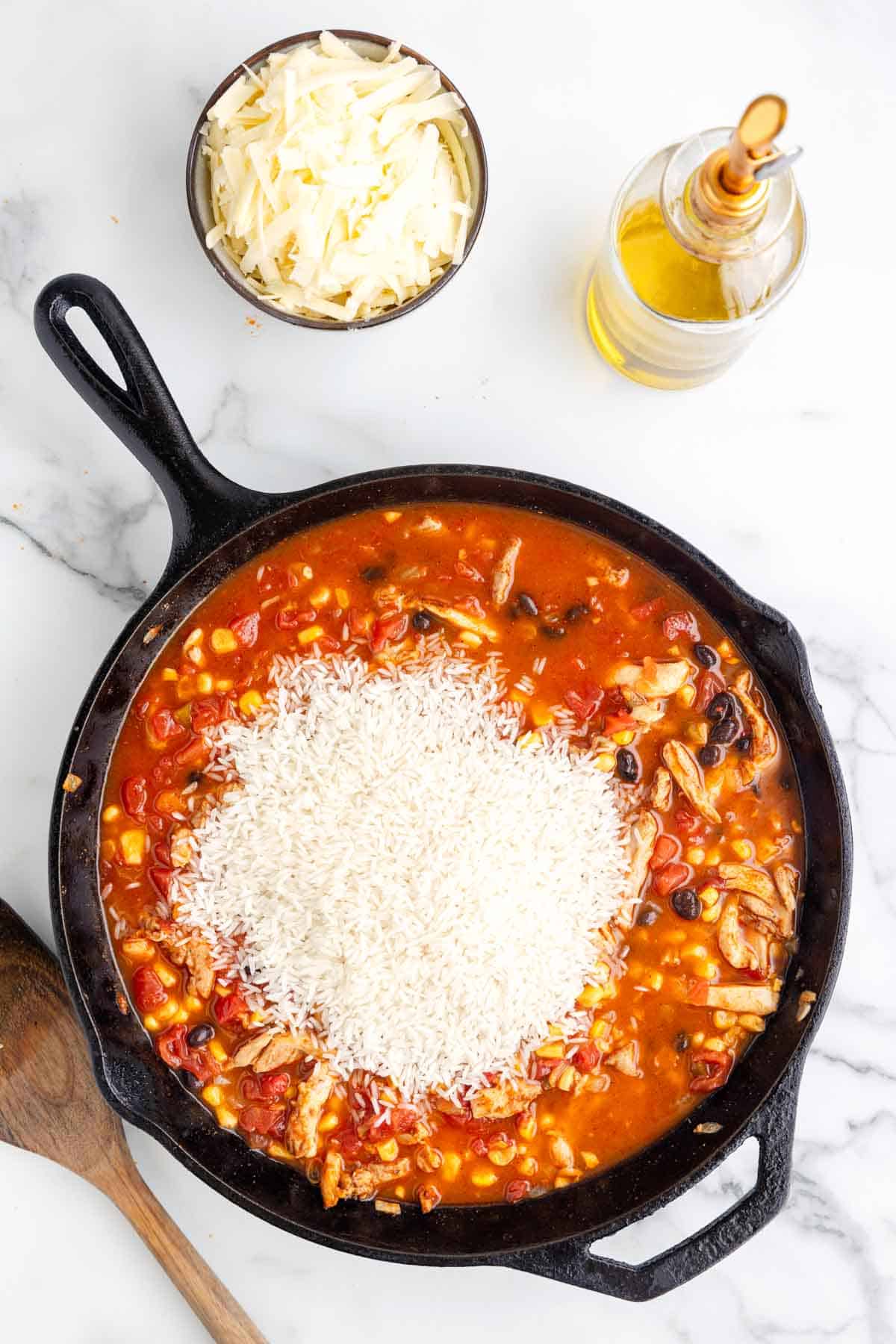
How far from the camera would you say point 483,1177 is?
2.39 meters

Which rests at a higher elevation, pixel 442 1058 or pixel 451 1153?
pixel 442 1058

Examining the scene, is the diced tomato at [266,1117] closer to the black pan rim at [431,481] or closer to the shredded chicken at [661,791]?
the black pan rim at [431,481]

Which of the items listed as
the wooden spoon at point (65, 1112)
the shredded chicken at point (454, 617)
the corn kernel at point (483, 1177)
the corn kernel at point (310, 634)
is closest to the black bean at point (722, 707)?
the shredded chicken at point (454, 617)

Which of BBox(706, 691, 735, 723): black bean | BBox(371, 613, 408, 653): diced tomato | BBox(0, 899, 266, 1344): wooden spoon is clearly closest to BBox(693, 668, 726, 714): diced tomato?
BBox(706, 691, 735, 723): black bean

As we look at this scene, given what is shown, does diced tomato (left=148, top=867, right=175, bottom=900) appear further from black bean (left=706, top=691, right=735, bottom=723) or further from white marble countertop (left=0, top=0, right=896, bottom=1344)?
black bean (left=706, top=691, right=735, bottom=723)

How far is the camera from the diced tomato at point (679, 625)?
239cm

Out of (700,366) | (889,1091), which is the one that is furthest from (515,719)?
(889,1091)

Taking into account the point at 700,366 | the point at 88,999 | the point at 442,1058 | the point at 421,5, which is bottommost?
the point at 442,1058

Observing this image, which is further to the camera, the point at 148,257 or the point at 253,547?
the point at 148,257

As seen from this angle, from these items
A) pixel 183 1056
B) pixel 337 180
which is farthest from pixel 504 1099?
pixel 337 180

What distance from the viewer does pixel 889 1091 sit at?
103 inches

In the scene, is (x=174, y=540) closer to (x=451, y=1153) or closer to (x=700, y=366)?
(x=700, y=366)

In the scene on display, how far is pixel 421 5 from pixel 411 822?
1.84 meters

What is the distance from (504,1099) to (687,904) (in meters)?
0.56
